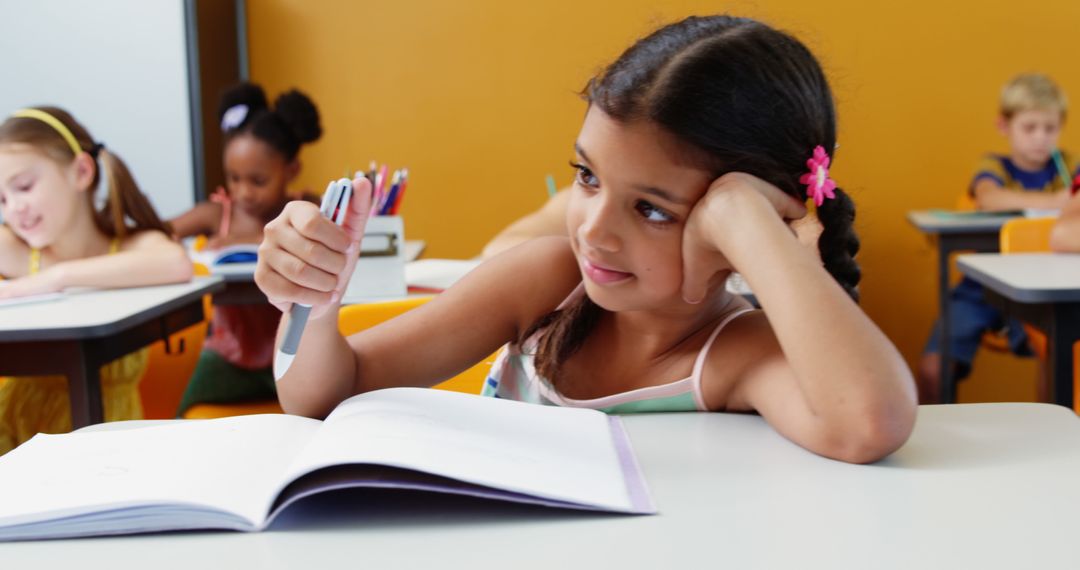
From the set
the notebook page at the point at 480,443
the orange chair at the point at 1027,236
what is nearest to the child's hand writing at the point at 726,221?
the notebook page at the point at 480,443

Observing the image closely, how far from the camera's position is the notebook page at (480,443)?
2.17 ft

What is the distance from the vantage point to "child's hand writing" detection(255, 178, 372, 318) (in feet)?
2.74

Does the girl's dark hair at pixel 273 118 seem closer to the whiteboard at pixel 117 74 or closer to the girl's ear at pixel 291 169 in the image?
the girl's ear at pixel 291 169

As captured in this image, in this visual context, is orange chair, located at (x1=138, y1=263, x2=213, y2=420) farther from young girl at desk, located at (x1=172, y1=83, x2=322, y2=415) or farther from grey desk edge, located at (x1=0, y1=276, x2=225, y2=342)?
young girl at desk, located at (x1=172, y1=83, x2=322, y2=415)

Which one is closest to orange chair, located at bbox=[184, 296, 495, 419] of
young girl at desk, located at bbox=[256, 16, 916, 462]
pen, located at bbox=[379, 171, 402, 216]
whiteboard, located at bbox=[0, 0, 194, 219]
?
young girl at desk, located at bbox=[256, 16, 916, 462]

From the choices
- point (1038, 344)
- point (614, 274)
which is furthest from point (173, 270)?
point (1038, 344)

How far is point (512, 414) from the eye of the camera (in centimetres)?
85

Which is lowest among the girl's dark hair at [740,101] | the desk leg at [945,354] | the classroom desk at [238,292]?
the desk leg at [945,354]

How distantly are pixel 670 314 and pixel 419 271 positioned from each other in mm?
1434

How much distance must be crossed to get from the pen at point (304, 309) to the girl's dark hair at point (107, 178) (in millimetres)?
1511

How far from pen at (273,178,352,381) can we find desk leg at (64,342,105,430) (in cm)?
85

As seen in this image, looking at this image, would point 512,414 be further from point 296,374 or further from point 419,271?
point 419,271

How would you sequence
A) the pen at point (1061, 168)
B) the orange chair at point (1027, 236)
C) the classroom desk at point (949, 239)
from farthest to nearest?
the pen at point (1061, 168) → the classroom desk at point (949, 239) → the orange chair at point (1027, 236)

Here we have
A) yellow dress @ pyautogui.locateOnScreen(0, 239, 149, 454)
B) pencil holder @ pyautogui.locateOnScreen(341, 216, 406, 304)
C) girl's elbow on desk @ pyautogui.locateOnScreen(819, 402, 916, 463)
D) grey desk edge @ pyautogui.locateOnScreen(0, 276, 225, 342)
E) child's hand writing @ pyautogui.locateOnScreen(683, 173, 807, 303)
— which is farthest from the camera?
pencil holder @ pyautogui.locateOnScreen(341, 216, 406, 304)
